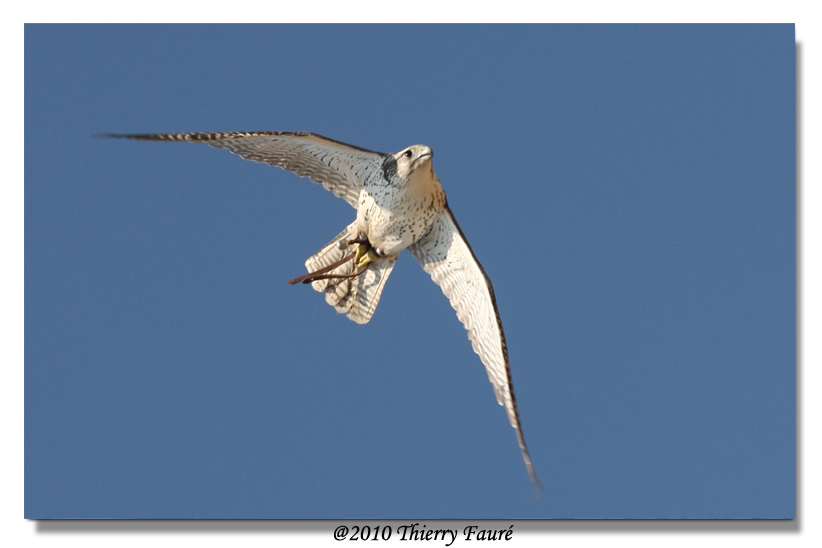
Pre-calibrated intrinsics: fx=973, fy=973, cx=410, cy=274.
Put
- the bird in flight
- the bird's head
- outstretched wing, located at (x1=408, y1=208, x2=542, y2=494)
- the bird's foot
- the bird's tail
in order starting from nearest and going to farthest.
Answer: the bird's head → the bird in flight → outstretched wing, located at (x1=408, y1=208, x2=542, y2=494) → the bird's foot → the bird's tail

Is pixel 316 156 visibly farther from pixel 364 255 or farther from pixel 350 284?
pixel 350 284

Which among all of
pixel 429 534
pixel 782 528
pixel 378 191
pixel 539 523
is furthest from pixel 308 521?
pixel 782 528

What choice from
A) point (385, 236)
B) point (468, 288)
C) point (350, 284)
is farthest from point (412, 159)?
point (350, 284)

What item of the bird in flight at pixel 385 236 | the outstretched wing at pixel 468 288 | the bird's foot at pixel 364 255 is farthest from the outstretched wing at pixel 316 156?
the outstretched wing at pixel 468 288

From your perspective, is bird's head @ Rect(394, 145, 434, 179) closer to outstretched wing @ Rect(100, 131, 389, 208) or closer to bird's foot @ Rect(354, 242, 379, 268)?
outstretched wing @ Rect(100, 131, 389, 208)

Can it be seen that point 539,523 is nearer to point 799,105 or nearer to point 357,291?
point 357,291

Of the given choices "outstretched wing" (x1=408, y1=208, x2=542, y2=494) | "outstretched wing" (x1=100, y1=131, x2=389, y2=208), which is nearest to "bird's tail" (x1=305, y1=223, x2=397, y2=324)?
"outstretched wing" (x1=408, y1=208, x2=542, y2=494)

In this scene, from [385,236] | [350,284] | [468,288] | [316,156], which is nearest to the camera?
[316,156]

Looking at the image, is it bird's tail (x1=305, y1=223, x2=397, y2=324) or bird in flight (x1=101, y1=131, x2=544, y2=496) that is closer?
bird in flight (x1=101, y1=131, x2=544, y2=496)
